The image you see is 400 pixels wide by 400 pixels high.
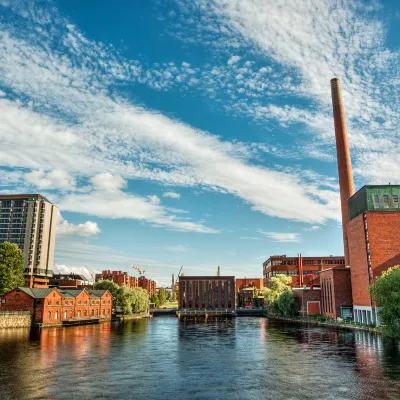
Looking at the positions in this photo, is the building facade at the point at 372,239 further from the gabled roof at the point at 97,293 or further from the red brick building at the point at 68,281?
the red brick building at the point at 68,281

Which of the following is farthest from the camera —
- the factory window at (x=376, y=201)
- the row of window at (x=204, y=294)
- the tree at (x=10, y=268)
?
the row of window at (x=204, y=294)

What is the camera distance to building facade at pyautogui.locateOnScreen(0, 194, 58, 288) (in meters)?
179

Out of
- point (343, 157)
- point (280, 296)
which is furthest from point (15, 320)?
point (343, 157)

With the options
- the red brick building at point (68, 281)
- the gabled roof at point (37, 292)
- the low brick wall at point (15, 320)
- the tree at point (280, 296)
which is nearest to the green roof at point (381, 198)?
the tree at point (280, 296)

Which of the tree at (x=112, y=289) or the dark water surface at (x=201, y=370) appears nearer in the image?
the dark water surface at (x=201, y=370)

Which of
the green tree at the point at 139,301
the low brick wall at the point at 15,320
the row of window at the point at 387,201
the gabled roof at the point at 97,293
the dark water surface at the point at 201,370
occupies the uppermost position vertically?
the row of window at the point at 387,201

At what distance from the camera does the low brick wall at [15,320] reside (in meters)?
76.9

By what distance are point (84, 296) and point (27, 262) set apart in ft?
286

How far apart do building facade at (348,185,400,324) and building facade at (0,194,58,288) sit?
141324 millimetres

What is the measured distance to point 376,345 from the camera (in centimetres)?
5028

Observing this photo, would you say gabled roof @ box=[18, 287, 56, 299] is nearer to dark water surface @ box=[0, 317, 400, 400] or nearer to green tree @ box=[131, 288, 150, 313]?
dark water surface @ box=[0, 317, 400, 400]

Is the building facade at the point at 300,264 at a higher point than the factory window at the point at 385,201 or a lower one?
lower

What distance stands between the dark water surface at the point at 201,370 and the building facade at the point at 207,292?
119009 mm

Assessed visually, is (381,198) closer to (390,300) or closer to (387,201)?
(387,201)
